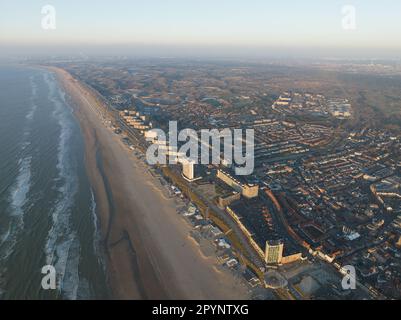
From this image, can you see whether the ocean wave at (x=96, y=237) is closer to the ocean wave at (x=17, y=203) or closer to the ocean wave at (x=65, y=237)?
the ocean wave at (x=65, y=237)
